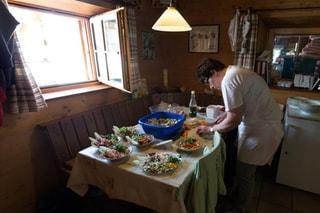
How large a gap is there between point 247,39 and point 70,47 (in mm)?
2084

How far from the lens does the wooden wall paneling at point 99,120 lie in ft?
7.36

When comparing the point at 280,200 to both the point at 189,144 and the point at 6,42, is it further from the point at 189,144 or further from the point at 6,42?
the point at 6,42

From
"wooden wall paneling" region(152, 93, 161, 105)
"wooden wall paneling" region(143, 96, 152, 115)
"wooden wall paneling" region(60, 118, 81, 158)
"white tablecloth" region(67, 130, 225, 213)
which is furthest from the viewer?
"wooden wall paneling" region(152, 93, 161, 105)

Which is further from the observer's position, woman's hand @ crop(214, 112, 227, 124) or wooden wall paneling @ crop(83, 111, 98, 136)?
wooden wall paneling @ crop(83, 111, 98, 136)

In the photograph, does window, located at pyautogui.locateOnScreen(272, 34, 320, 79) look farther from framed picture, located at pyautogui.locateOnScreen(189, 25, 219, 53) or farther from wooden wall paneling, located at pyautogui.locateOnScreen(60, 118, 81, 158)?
wooden wall paneling, located at pyautogui.locateOnScreen(60, 118, 81, 158)

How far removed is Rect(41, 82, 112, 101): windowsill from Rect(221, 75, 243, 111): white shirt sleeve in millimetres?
1423

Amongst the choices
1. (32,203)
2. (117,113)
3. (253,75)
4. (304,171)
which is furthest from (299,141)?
(32,203)

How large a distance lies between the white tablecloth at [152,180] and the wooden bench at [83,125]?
1.72ft

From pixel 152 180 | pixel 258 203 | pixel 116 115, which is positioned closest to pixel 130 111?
pixel 116 115

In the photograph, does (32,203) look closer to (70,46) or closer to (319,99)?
(70,46)

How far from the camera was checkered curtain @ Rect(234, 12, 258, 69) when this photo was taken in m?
2.46

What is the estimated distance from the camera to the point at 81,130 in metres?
2.08

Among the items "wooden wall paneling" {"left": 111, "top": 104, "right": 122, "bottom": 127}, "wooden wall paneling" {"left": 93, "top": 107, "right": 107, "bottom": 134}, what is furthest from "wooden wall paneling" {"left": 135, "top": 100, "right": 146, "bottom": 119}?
"wooden wall paneling" {"left": 93, "top": 107, "right": 107, "bottom": 134}

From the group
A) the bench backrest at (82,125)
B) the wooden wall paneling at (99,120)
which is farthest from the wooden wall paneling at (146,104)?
the wooden wall paneling at (99,120)
